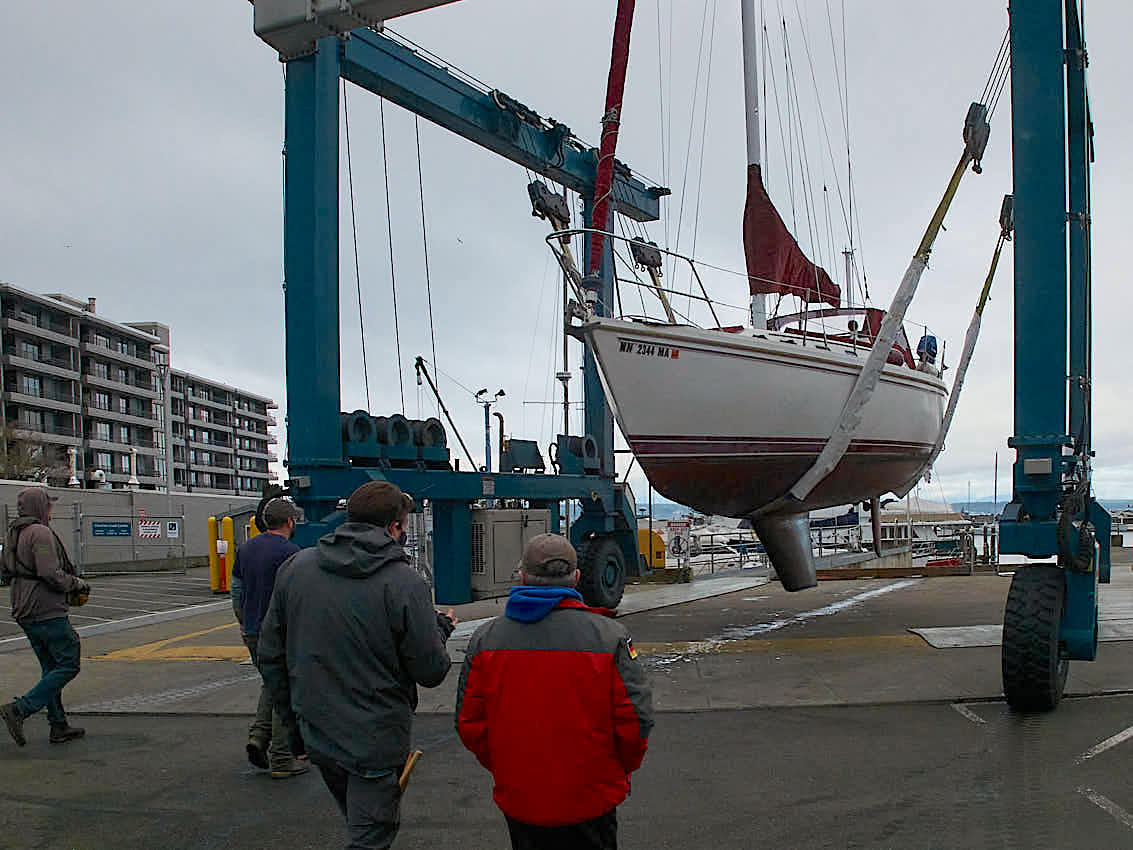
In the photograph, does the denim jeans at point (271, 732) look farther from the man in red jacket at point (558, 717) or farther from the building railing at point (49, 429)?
the building railing at point (49, 429)

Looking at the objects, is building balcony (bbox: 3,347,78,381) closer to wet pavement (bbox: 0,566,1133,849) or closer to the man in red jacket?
wet pavement (bbox: 0,566,1133,849)

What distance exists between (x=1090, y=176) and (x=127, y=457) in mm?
73259

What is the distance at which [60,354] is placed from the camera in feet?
217

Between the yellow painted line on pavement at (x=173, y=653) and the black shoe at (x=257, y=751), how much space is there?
A: 4074mm

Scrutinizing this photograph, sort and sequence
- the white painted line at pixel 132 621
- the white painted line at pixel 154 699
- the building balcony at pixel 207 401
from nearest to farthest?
1. the white painted line at pixel 154 699
2. the white painted line at pixel 132 621
3. the building balcony at pixel 207 401

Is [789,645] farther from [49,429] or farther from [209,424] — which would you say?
[209,424]

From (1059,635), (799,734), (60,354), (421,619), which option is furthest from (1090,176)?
(60,354)

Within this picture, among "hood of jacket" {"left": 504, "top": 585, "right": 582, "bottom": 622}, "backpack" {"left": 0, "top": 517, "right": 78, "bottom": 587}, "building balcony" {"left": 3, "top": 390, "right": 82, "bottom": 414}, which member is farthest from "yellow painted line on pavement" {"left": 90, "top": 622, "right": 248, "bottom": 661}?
"building balcony" {"left": 3, "top": 390, "right": 82, "bottom": 414}

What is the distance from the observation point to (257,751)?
5.34m

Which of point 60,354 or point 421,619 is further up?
point 60,354

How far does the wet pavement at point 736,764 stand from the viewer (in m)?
4.32

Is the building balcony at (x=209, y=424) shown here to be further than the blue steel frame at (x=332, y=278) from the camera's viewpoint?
Yes

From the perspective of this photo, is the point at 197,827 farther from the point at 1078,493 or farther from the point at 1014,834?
the point at 1078,493

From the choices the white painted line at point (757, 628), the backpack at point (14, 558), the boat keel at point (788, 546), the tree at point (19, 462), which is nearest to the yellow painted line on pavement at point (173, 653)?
the backpack at point (14, 558)
